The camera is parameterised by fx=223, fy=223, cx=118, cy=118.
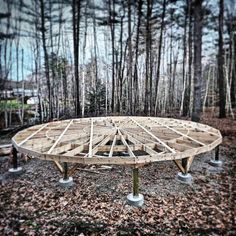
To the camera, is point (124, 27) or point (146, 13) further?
point (124, 27)

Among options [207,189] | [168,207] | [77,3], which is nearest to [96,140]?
[168,207]

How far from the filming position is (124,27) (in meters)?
14.0

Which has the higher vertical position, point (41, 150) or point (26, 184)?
point (41, 150)

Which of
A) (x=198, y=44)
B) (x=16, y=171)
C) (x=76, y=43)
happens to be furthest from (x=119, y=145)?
(x=76, y=43)

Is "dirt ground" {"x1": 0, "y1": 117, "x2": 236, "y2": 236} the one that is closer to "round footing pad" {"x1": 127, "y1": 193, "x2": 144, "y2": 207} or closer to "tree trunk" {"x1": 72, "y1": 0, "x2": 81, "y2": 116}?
"round footing pad" {"x1": 127, "y1": 193, "x2": 144, "y2": 207}

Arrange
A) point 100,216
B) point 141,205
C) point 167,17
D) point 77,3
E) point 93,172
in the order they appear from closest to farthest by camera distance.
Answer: point 100,216 < point 141,205 < point 93,172 < point 77,3 < point 167,17

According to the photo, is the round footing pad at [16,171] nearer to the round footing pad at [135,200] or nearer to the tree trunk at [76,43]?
the round footing pad at [135,200]

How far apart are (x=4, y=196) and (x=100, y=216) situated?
5.74ft

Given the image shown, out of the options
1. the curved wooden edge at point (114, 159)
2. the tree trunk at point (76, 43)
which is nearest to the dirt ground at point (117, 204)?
the curved wooden edge at point (114, 159)

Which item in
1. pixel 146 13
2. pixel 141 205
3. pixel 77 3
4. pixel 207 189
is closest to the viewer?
pixel 141 205

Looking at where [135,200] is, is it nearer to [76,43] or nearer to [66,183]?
[66,183]

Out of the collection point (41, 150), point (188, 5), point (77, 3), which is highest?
point (188, 5)

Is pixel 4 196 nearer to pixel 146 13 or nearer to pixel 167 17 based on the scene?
pixel 146 13

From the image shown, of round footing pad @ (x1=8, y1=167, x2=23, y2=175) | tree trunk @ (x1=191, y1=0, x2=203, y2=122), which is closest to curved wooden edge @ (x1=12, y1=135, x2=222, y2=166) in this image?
round footing pad @ (x1=8, y1=167, x2=23, y2=175)
